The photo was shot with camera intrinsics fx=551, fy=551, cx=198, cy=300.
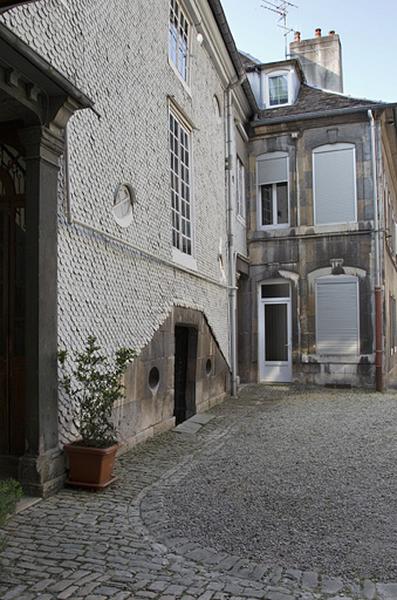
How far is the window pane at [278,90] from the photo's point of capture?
14773mm

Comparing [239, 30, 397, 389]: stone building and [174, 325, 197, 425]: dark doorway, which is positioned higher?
[239, 30, 397, 389]: stone building

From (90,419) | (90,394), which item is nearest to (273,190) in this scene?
(90,394)

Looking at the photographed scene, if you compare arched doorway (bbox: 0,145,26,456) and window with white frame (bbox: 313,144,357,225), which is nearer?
arched doorway (bbox: 0,145,26,456)

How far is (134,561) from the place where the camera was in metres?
3.36

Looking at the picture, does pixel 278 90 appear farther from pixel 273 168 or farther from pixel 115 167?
pixel 115 167

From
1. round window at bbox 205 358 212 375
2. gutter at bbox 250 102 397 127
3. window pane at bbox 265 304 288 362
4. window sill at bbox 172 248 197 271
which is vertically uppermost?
gutter at bbox 250 102 397 127

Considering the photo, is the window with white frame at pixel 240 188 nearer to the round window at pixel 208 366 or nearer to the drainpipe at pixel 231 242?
the drainpipe at pixel 231 242

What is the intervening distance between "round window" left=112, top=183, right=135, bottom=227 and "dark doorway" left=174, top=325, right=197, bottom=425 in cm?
301

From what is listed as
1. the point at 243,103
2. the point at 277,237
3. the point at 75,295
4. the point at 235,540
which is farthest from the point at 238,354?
the point at 235,540

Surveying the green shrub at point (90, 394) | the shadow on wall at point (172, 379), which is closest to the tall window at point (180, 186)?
the shadow on wall at point (172, 379)

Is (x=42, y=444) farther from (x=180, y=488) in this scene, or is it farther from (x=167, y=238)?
(x=167, y=238)

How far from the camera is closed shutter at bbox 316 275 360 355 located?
13.1 metres

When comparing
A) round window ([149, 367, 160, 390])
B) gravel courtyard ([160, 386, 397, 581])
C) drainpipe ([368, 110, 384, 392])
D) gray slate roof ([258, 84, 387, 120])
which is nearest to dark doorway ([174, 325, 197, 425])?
gravel courtyard ([160, 386, 397, 581])

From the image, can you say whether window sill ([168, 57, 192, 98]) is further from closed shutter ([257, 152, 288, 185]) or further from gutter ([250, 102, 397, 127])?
closed shutter ([257, 152, 288, 185])
